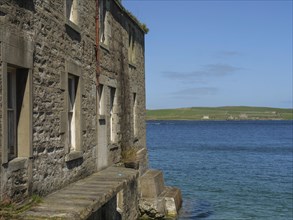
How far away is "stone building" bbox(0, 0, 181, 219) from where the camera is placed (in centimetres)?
723

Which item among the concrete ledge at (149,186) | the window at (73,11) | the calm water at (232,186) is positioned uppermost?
the window at (73,11)

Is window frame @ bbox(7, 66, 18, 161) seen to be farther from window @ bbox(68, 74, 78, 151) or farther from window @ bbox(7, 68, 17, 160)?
window @ bbox(68, 74, 78, 151)

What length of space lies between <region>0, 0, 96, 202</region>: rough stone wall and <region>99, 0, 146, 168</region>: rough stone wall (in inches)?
102

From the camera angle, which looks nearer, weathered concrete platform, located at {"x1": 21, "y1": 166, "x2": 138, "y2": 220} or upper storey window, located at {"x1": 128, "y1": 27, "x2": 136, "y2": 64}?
weathered concrete platform, located at {"x1": 21, "y1": 166, "x2": 138, "y2": 220}

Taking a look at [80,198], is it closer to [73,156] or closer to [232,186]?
[73,156]

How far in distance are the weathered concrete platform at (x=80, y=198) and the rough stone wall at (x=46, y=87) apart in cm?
29

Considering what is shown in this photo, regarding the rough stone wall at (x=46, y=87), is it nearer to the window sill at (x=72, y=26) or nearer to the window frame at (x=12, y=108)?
the window sill at (x=72, y=26)

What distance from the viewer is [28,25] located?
771 centimetres

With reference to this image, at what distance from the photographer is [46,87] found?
848 cm

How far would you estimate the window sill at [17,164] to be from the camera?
702 centimetres

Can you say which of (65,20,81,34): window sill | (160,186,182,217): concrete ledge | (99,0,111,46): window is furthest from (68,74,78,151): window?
(160,186,182,217): concrete ledge

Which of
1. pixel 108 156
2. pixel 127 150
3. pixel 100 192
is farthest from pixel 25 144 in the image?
pixel 127 150

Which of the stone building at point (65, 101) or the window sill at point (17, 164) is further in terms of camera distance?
the stone building at point (65, 101)

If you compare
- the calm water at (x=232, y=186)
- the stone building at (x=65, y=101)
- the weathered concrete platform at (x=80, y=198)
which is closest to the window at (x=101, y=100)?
the stone building at (x=65, y=101)
